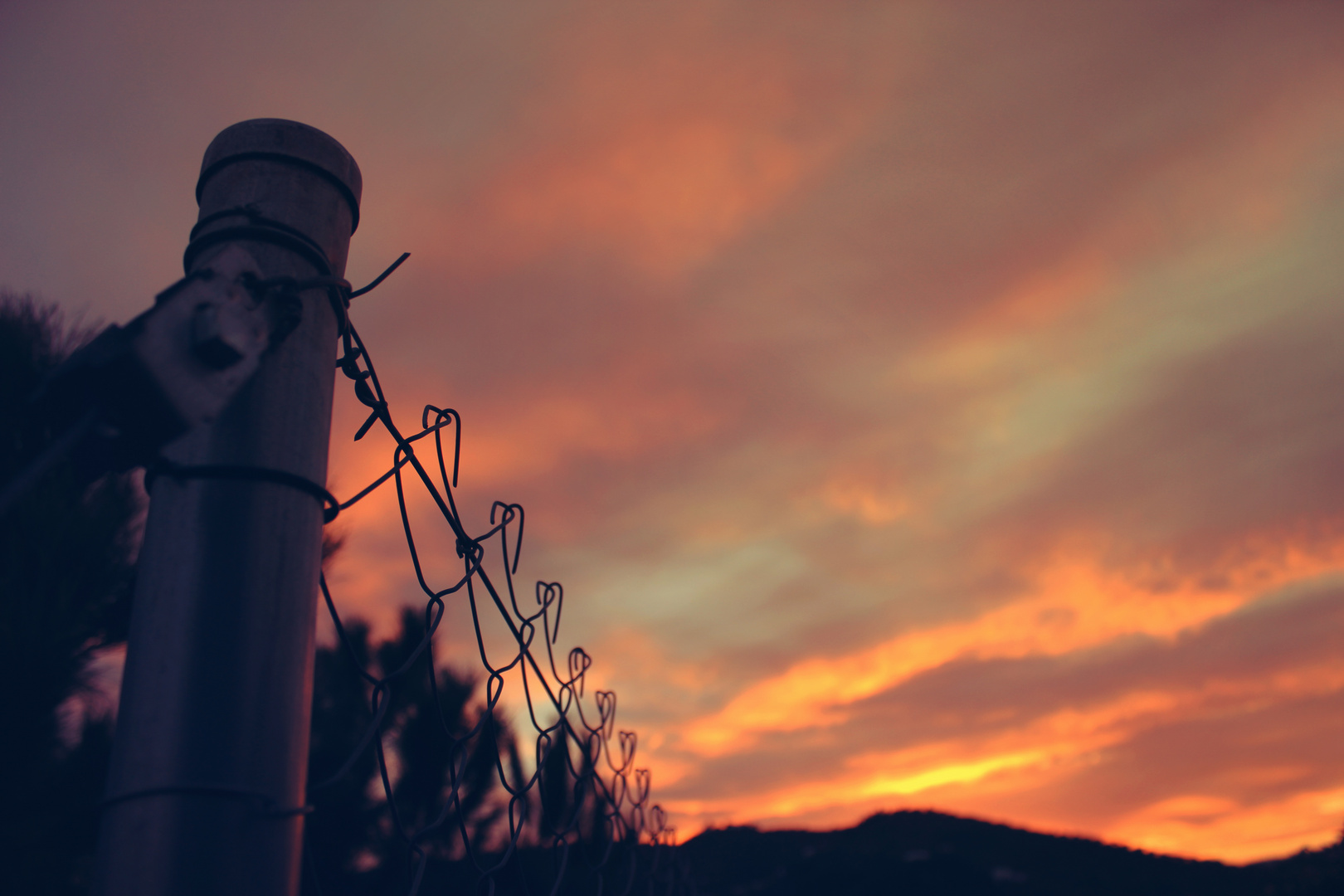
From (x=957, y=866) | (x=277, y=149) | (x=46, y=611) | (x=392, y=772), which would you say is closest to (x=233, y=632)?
(x=277, y=149)

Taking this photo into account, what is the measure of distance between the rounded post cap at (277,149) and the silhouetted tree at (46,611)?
2115mm

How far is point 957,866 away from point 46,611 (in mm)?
3613

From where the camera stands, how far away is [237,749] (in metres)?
0.60

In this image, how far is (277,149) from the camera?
0.79 meters

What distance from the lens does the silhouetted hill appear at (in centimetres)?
321

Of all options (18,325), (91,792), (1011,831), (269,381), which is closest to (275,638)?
(269,381)

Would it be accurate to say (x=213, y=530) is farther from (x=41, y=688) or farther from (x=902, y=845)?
(x=902, y=845)

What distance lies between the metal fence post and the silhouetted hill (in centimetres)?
271

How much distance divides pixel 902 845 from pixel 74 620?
11.5 ft

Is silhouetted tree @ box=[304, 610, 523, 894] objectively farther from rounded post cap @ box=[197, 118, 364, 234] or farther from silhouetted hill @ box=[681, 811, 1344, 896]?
rounded post cap @ box=[197, 118, 364, 234]

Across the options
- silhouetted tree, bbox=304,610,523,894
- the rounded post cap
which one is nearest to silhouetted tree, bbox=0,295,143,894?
the rounded post cap

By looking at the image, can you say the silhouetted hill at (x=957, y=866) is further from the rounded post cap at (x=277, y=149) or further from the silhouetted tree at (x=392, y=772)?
the rounded post cap at (x=277, y=149)

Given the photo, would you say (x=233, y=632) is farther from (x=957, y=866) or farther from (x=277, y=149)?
(x=957, y=866)

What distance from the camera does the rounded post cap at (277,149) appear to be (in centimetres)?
79
